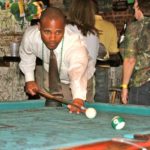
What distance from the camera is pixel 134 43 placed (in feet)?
13.6

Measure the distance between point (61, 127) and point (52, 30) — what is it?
43.1 inches

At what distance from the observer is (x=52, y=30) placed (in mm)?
3619

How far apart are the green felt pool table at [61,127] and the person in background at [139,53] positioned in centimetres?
63

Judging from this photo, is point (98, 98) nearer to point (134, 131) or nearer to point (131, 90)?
point (131, 90)

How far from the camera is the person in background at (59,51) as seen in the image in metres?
3.61

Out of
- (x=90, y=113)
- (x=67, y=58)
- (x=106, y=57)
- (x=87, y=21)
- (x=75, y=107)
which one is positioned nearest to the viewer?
(x=90, y=113)

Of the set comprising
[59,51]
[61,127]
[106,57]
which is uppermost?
[59,51]

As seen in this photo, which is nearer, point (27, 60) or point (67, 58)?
point (67, 58)

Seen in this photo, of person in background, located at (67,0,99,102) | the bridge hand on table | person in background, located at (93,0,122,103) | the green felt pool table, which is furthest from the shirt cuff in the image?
person in background, located at (93,0,122,103)

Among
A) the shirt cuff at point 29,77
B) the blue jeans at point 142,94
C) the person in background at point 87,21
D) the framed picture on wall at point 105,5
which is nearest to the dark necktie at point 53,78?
the shirt cuff at point 29,77

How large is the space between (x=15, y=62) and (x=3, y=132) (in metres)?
3.96

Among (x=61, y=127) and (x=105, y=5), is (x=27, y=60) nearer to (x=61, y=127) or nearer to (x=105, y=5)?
(x=61, y=127)

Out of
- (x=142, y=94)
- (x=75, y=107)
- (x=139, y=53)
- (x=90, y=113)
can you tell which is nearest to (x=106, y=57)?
(x=139, y=53)

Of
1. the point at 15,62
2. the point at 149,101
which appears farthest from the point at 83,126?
the point at 15,62
